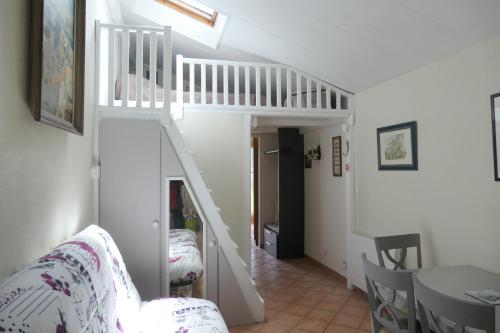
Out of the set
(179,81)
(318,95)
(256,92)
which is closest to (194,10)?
(179,81)

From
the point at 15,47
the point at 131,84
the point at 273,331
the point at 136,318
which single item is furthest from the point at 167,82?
the point at 273,331

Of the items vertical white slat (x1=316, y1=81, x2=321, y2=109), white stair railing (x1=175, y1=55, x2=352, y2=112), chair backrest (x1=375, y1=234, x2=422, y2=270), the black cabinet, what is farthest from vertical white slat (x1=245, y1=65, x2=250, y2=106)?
chair backrest (x1=375, y1=234, x2=422, y2=270)

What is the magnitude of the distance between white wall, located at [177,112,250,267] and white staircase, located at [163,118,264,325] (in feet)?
2.99

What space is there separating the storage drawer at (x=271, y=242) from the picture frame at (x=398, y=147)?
2395mm

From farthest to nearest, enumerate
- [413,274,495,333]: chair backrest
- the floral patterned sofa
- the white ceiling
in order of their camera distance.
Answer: the white ceiling → [413,274,495,333]: chair backrest → the floral patterned sofa

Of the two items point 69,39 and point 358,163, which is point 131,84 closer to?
point 69,39

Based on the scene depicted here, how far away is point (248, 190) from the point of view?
11.8ft

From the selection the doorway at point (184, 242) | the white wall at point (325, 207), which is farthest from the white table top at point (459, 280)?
the white wall at point (325, 207)

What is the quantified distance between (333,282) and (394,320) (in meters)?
2.32

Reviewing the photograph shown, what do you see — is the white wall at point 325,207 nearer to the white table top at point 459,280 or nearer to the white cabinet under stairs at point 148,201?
the white table top at point 459,280

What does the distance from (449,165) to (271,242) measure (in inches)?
132

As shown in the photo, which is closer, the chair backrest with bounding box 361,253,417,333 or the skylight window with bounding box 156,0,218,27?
the chair backrest with bounding box 361,253,417,333

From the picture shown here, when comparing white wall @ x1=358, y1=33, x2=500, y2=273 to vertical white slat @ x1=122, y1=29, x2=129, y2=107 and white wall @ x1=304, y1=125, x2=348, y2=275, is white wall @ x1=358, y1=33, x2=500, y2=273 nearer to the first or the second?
white wall @ x1=304, y1=125, x2=348, y2=275

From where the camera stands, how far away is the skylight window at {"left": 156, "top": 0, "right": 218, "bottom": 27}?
138 inches
